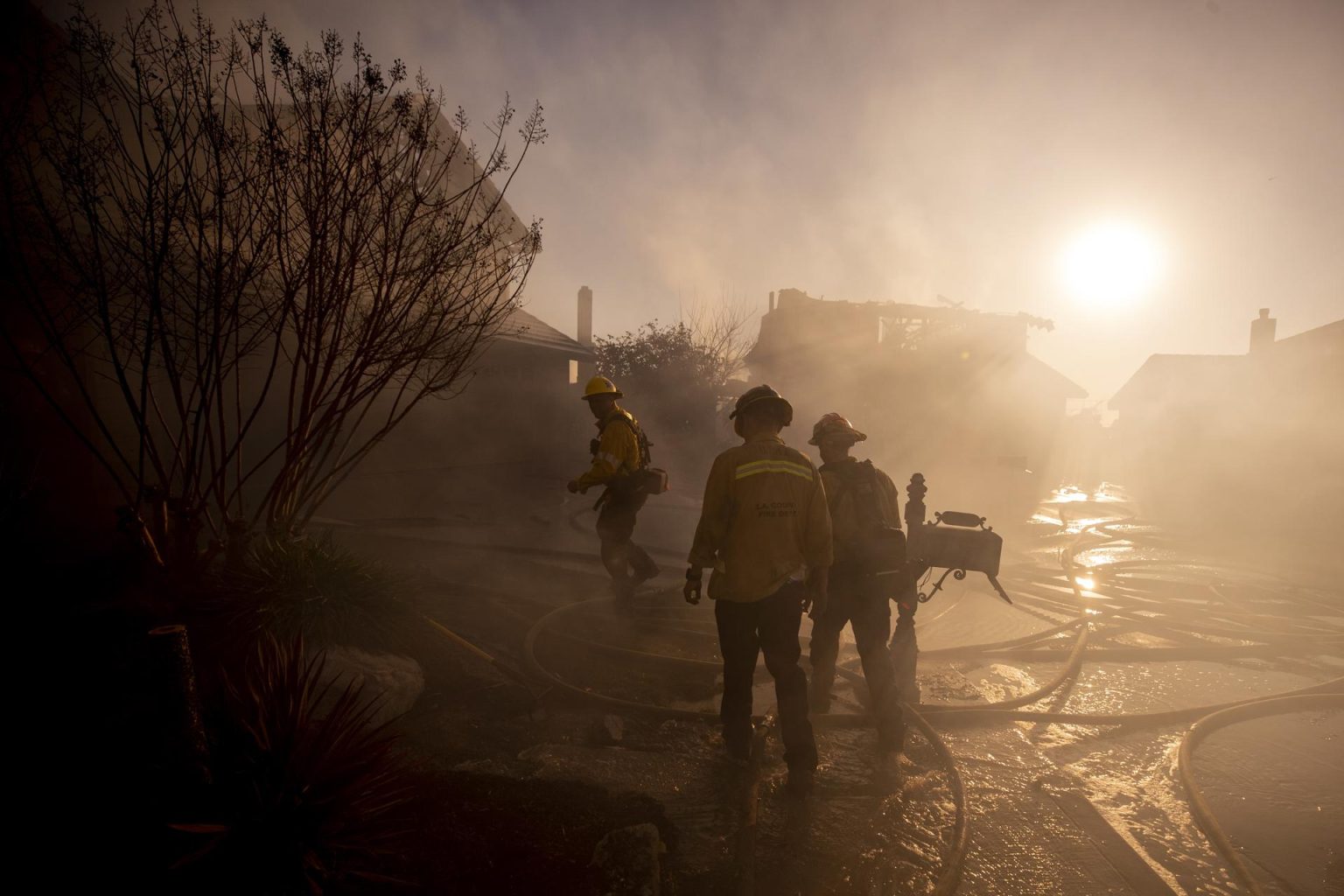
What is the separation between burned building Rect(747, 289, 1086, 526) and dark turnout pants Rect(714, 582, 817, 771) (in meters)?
15.9

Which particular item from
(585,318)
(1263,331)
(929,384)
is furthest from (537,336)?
(1263,331)

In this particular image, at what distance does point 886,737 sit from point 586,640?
2.30 m

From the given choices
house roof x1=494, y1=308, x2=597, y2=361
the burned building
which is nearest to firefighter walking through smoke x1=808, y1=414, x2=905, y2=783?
house roof x1=494, y1=308, x2=597, y2=361

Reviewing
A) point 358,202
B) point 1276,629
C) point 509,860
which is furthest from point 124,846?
point 1276,629

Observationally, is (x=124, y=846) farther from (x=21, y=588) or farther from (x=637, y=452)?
(x=637, y=452)

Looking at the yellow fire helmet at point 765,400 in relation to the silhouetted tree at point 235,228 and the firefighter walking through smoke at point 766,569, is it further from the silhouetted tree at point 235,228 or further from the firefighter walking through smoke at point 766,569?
the silhouetted tree at point 235,228

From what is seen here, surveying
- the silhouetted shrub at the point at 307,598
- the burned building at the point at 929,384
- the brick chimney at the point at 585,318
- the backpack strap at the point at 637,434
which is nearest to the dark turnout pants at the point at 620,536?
the backpack strap at the point at 637,434

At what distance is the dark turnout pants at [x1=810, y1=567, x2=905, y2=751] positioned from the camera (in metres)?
3.70

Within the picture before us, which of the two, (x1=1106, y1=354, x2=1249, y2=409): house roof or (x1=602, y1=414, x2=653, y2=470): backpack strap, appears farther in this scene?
(x1=1106, y1=354, x2=1249, y2=409): house roof

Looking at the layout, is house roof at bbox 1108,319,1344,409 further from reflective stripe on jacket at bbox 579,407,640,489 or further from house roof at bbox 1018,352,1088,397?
reflective stripe on jacket at bbox 579,407,640,489

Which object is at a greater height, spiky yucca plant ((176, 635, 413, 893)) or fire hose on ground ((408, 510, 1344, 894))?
spiky yucca plant ((176, 635, 413, 893))

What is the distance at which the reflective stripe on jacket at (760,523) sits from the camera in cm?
321

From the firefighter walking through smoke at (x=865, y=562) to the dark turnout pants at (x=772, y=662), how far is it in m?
0.62

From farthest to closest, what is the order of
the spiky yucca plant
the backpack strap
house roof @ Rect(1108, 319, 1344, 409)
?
house roof @ Rect(1108, 319, 1344, 409) → the backpack strap → the spiky yucca plant
